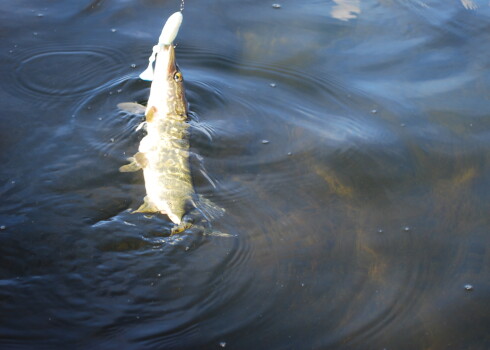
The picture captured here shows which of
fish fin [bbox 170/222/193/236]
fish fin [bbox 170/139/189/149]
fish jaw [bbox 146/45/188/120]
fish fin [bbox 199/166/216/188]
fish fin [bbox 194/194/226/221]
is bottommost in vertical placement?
fish fin [bbox 170/222/193/236]

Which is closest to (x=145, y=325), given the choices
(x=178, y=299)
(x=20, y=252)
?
(x=178, y=299)

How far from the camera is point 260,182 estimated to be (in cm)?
450

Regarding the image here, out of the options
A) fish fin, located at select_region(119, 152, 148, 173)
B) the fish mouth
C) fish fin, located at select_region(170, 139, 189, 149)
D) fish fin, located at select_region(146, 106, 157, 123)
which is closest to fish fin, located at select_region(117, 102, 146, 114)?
fish fin, located at select_region(146, 106, 157, 123)

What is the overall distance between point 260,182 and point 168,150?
76 centimetres

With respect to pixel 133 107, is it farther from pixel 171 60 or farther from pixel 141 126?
pixel 171 60

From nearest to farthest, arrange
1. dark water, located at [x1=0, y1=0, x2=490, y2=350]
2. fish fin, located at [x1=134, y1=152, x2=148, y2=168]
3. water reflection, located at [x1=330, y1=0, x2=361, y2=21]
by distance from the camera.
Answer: dark water, located at [x1=0, y1=0, x2=490, y2=350] → fish fin, located at [x1=134, y1=152, x2=148, y2=168] → water reflection, located at [x1=330, y1=0, x2=361, y2=21]

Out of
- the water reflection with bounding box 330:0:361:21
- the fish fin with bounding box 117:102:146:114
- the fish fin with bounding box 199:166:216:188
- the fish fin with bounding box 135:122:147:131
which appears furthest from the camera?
the water reflection with bounding box 330:0:361:21

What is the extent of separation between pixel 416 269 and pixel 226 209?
4.63ft

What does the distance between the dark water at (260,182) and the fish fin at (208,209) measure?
9 centimetres

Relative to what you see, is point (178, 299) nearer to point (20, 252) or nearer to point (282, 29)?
point (20, 252)

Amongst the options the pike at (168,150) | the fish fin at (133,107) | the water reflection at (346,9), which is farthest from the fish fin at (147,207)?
the water reflection at (346,9)

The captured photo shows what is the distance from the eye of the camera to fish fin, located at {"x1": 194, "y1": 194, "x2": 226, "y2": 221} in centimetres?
408

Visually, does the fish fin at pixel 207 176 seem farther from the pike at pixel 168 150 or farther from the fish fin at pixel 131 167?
the fish fin at pixel 131 167

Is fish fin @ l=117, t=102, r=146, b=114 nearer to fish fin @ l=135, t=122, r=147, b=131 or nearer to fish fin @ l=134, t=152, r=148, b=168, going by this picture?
fish fin @ l=135, t=122, r=147, b=131
